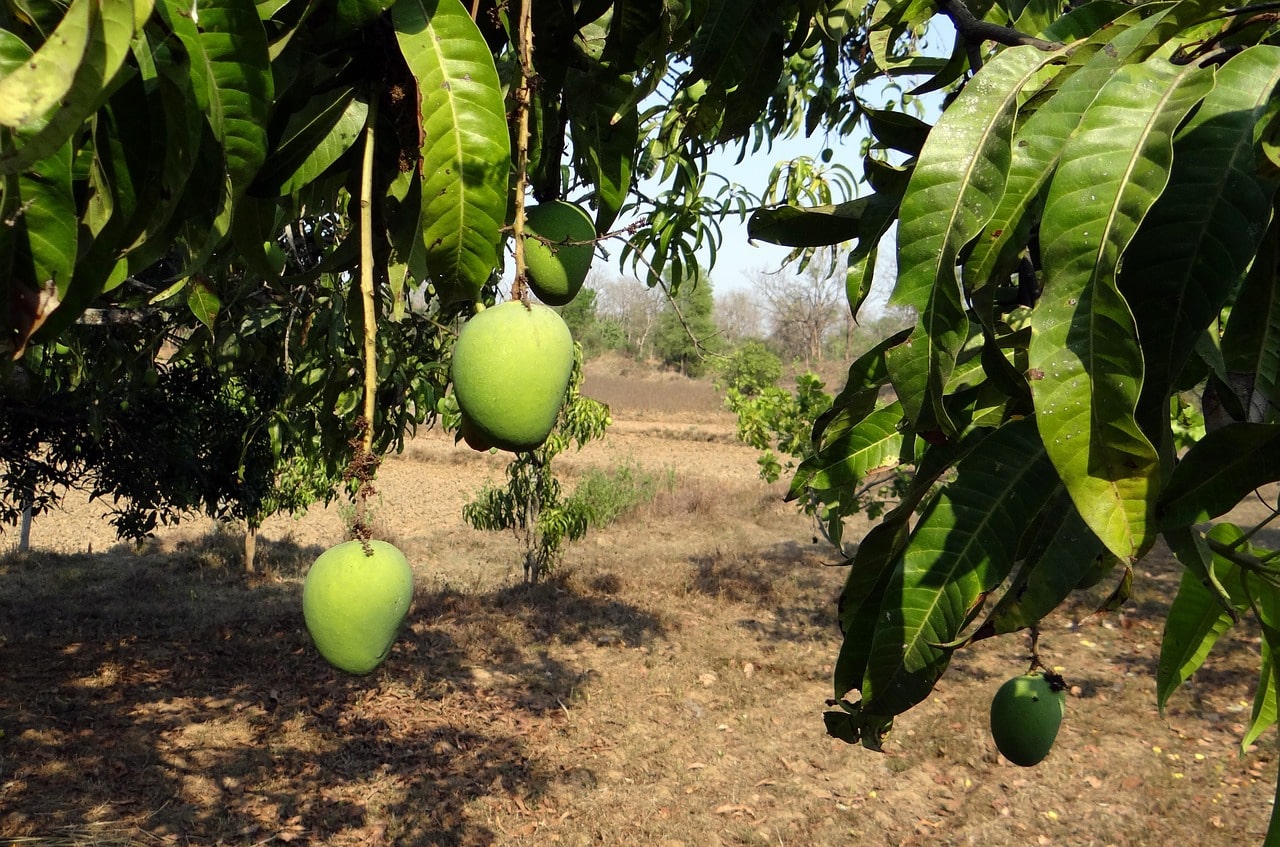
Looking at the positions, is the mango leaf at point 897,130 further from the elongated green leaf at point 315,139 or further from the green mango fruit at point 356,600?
the green mango fruit at point 356,600

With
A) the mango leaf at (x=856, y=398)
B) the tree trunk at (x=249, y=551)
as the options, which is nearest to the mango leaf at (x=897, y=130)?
the mango leaf at (x=856, y=398)

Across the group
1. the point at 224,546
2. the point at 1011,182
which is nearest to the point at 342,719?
the point at 224,546

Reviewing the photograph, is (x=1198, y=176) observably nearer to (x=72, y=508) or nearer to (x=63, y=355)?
(x=63, y=355)

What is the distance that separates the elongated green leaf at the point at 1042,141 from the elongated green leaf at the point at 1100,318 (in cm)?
5

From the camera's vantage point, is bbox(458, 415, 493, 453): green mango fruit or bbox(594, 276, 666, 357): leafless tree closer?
bbox(458, 415, 493, 453): green mango fruit

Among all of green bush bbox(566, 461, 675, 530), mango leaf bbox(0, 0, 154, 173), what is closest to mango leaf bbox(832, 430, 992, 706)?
mango leaf bbox(0, 0, 154, 173)

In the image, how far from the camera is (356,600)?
88 cm

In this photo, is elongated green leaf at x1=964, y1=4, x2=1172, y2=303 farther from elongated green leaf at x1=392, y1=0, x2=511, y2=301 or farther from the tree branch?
elongated green leaf at x1=392, y1=0, x2=511, y2=301

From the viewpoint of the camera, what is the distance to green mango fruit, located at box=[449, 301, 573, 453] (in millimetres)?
783

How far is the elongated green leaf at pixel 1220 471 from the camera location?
663mm

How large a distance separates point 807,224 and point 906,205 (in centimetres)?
38

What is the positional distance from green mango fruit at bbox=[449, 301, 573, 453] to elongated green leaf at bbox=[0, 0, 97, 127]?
403 millimetres

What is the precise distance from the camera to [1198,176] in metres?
0.62

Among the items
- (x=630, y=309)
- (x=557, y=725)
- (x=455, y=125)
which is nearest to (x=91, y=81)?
(x=455, y=125)
